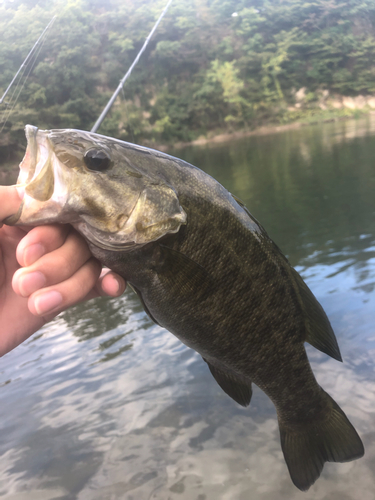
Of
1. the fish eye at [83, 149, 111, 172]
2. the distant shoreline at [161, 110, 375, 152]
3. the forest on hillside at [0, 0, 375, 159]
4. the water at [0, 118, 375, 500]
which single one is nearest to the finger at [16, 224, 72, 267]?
the fish eye at [83, 149, 111, 172]

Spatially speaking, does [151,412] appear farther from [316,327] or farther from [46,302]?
[46,302]

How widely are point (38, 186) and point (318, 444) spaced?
1.78m

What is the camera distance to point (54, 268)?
1226 millimetres

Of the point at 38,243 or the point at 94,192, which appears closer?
the point at 38,243

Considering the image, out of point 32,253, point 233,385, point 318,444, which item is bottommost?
point 318,444

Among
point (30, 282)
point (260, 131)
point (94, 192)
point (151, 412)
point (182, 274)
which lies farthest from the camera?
point (260, 131)

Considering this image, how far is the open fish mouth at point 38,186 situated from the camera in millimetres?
1203

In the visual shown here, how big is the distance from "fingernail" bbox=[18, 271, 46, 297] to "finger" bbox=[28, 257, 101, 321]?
17mm

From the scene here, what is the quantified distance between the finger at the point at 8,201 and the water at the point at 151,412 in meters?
2.81

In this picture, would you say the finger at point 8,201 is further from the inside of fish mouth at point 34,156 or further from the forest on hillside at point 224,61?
the forest on hillside at point 224,61

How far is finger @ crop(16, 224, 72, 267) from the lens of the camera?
1.19 metres

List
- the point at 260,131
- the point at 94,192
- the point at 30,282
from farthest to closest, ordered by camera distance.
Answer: the point at 260,131 → the point at 94,192 → the point at 30,282

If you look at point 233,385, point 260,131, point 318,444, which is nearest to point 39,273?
point 233,385

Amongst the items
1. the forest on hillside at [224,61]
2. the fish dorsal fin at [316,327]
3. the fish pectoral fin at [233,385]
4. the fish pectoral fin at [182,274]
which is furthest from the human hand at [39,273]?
the forest on hillside at [224,61]
